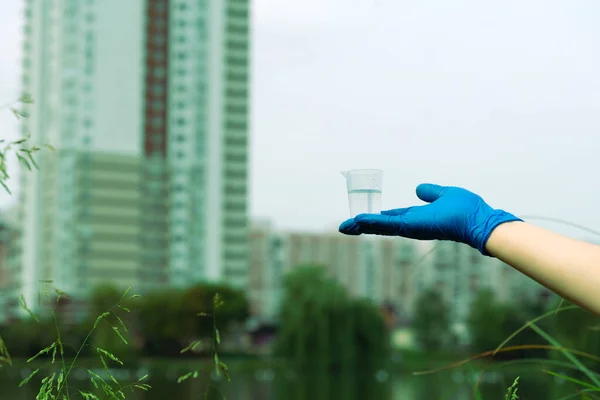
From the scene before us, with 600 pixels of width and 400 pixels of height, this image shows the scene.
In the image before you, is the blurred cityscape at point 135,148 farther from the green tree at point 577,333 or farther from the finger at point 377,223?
A: the finger at point 377,223

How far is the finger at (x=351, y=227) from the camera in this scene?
1.60 meters

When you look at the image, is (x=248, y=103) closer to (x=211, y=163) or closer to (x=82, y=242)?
A: (x=211, y=163)

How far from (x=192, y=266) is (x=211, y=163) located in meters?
7.22

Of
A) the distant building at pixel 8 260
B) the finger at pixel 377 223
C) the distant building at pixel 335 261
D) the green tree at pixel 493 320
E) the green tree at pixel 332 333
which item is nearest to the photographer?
the finger at pixel 377 223

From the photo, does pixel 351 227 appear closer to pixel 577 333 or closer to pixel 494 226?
pixel 494 226

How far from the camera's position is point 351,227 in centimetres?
161

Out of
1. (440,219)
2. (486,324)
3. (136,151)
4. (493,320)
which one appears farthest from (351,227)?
(136,151)

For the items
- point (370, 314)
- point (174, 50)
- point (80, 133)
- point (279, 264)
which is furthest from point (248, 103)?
point (370, 314)

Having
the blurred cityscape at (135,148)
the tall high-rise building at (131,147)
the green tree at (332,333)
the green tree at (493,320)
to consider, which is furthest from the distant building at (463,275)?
the green tree at (332,333)

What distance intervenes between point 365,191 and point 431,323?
59.7 m

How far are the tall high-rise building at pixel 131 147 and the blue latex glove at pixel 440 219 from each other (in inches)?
2450

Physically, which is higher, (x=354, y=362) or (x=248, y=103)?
(x=248, y=103)

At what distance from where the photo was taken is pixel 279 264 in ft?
281

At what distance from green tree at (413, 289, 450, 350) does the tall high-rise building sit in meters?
13.1
